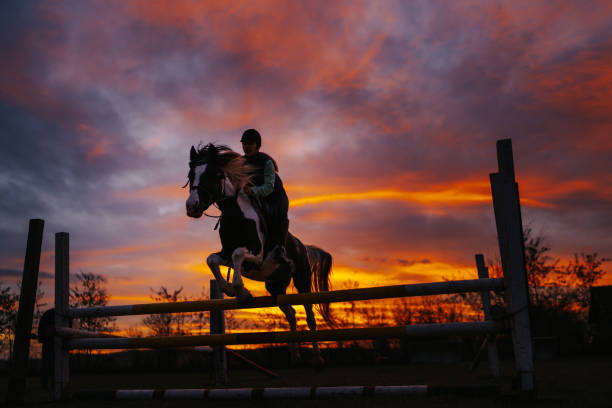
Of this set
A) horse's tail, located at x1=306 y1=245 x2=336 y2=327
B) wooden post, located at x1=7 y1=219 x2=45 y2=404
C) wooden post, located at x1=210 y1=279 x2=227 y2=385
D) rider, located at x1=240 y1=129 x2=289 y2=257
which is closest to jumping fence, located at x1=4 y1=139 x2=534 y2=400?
wooden post, located at x1=7 y1=219 x2=45 y2=404

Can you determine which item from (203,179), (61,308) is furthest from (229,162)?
(61,308)

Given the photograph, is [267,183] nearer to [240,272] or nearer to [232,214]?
[232,214]

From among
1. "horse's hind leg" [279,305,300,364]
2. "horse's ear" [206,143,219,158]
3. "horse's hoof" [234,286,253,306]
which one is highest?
"horse's ear" [206,143,219,158]

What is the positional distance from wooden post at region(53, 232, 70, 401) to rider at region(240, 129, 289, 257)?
2.05 metres

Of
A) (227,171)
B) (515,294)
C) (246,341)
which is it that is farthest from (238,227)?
(515,294)

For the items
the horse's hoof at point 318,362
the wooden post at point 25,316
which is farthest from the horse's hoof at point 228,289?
the horse's hoof at point 318,362

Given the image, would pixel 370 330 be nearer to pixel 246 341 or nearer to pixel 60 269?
pixel 246 341

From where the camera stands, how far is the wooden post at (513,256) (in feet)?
13.0

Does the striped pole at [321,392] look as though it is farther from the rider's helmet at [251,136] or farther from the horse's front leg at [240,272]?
the rider's helmet at [251,136]

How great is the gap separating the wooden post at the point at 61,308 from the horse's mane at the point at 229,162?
1.82 m

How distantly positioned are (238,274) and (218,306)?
0.36 m

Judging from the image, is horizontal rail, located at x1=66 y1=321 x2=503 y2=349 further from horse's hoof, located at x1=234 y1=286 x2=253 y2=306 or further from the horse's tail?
the horse's tail

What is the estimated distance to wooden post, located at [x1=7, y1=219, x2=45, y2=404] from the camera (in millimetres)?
5184

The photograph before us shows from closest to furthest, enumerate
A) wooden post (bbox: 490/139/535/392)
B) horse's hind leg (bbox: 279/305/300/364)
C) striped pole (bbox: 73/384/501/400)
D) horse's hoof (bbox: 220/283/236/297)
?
wooden post (bbox: 490/139/535/392) → striped pole (bbox: 73/384/501/400) → horse's hoof (bbox: 220/283/236/297) → horse's hind leg (bbox: 279/305/300/364)
